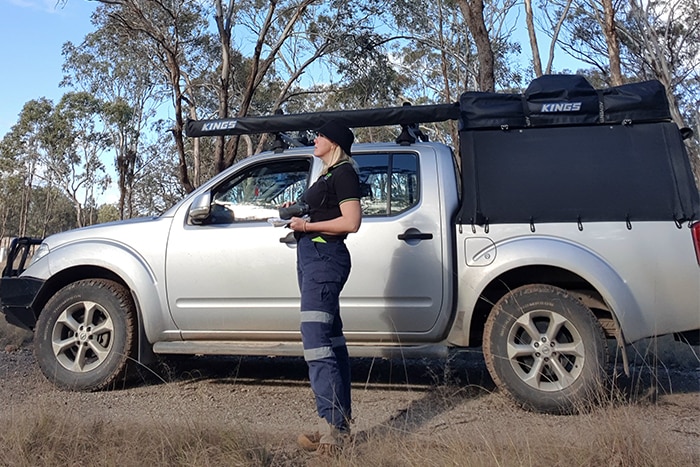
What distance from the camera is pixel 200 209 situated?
4.93 m

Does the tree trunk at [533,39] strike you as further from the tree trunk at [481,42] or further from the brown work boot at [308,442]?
the brown work boot at [308,442]

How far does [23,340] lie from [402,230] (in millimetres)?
Result: 5440

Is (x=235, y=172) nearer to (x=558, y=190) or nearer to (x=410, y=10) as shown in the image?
(x=558, y=190)

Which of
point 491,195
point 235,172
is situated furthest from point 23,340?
point 491,195

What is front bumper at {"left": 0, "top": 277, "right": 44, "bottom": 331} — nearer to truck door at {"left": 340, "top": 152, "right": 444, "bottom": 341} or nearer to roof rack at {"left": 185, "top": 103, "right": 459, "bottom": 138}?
roof rack at {"left": 185, "top": 103, "right": 459, "bottom": 138}

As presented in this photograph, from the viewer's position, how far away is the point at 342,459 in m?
3.02

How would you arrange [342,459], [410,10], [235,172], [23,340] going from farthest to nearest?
[410,10] < [23,340] < [235,172] < [342,459]

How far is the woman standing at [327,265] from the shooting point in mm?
3418

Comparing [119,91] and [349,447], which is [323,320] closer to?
[349,447]

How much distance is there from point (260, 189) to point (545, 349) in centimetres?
244

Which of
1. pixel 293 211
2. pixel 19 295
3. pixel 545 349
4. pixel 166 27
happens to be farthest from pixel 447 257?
pixel 166 27

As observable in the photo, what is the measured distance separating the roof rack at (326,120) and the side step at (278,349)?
1678 mm

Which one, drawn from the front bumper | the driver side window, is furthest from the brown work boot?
the front bumper

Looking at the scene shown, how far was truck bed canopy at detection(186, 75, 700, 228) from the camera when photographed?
434 cm
